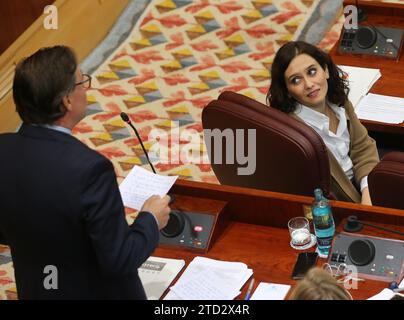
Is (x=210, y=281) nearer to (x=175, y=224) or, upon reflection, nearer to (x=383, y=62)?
(x=175, y=224)

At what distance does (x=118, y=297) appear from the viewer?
3.10m

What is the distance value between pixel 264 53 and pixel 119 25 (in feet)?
3.20

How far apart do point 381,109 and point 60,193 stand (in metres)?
2.04

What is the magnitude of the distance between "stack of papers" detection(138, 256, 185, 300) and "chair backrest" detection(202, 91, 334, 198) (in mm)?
572

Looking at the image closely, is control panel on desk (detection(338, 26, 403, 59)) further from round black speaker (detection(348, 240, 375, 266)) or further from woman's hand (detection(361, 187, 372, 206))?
round black speaker (detection(348, 240, 375, 266))

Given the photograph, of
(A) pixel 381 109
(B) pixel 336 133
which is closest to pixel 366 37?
(A) pixel 381 109

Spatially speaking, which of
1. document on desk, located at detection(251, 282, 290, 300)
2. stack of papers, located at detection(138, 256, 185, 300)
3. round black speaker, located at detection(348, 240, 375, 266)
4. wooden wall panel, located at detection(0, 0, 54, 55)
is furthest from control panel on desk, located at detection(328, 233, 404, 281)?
wooden wall panel, located at detection(0, 0, 54, 55)

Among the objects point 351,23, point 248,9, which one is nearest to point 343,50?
point 351,23

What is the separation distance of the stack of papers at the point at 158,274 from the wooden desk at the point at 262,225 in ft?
0.14

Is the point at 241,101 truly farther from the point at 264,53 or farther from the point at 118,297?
the point at 264,53

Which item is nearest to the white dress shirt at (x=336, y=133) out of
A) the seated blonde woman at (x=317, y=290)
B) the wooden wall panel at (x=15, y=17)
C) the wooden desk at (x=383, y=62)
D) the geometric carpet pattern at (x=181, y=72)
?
the wooden desk at (x=383, y=62)

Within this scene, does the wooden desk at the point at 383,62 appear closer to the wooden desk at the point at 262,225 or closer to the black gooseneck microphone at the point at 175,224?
the wooden desk at the point at 262,225

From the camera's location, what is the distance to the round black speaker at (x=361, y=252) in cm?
345

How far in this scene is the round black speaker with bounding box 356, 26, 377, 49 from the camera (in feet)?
15.9
